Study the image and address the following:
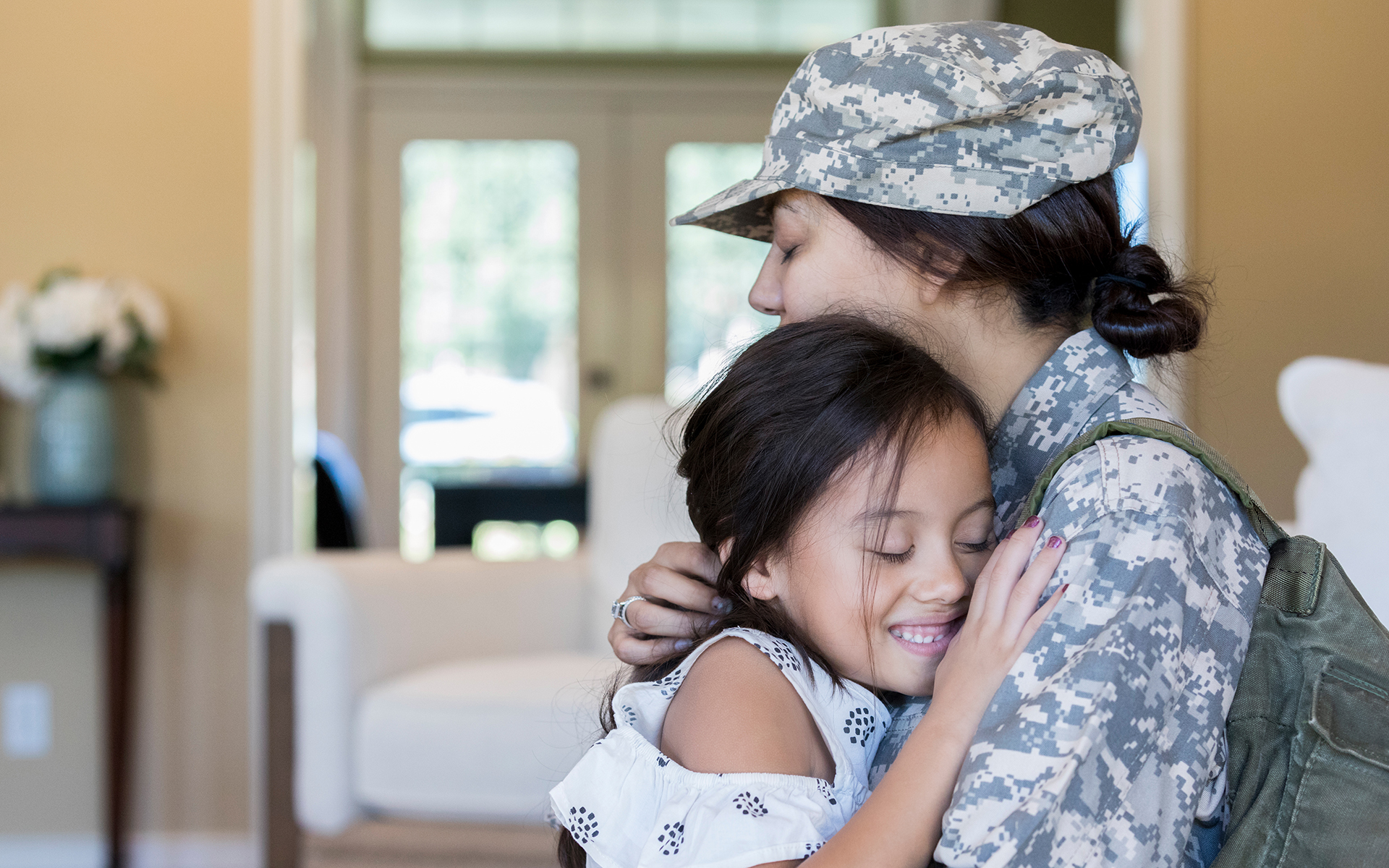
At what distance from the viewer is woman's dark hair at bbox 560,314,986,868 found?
2.82ft

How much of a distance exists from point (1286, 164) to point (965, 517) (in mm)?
2358

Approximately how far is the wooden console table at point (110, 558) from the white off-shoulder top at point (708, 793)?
2355 millimetres

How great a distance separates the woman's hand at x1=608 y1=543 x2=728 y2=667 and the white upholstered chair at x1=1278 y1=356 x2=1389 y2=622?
0.77 m

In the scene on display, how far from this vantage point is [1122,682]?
2.22 feet

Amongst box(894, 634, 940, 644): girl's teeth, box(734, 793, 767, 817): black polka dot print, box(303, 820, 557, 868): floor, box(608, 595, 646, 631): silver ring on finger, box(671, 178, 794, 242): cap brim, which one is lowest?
box(303, 820, 557, 868): floor

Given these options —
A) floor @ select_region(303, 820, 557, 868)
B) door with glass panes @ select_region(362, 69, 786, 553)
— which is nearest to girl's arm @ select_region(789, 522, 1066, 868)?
floor @ select_region(303, 820, 557, 868)

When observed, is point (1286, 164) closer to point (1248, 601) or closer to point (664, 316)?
point (1248, 601)

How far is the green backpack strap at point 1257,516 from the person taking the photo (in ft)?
2.49

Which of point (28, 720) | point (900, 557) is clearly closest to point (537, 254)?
point (28, 720)

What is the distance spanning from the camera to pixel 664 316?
18.7 ft

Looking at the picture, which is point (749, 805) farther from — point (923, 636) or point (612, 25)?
point (612, 25)

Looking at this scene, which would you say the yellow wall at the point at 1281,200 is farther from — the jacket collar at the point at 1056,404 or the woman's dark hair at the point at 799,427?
the woman's dark hair at the point at 799,427

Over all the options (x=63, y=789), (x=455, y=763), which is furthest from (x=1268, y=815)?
(x=63, y=789)

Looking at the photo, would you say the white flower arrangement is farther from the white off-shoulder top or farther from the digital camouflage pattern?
the digital camouflage pattern
